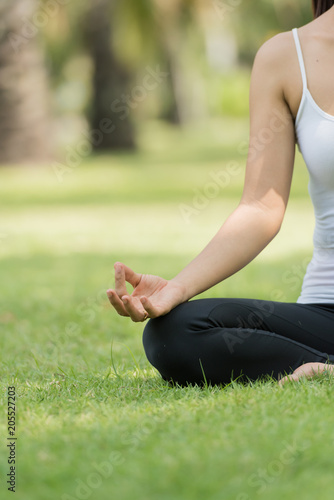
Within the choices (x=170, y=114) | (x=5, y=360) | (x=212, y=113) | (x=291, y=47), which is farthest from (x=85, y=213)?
(x=212, y=113)

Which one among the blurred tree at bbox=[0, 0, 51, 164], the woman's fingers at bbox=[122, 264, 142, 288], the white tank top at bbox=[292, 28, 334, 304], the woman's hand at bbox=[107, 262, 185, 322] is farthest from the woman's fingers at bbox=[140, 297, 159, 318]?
the blurred tree at bbox=[0, 0, 51, 164]

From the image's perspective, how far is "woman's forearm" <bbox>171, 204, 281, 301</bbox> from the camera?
8.65 feet

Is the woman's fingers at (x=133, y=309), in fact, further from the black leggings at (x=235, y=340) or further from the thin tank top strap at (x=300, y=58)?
the thin tank top strap at (x=300, y=58)

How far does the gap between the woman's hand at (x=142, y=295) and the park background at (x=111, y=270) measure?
26cm

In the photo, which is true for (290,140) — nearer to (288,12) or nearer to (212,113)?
(288,12)

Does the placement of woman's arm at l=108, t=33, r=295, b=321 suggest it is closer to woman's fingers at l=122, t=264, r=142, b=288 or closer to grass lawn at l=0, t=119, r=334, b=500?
woman's fingers at l=122, t=264, r=142, b=288

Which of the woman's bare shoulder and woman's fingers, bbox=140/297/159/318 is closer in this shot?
woman's fingers, bbox=140/297/159/318

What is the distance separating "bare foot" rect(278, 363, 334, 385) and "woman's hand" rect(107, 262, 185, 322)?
0.40m

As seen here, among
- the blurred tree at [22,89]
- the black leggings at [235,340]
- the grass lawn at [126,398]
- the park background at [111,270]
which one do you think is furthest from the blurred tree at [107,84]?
the black leggings at [235,340]

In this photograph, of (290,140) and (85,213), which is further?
(85,213)

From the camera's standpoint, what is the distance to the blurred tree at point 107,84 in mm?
17642

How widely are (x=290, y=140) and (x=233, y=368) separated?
73 centimetres

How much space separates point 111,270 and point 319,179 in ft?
12.3

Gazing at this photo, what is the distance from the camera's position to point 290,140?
276cm
